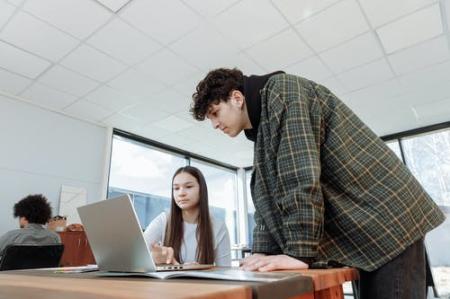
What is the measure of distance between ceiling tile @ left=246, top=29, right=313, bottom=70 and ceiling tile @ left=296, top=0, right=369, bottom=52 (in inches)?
3.5

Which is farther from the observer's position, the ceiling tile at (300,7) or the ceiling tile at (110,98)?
the ceiling tile at (110,98)

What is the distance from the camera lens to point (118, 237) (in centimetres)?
85

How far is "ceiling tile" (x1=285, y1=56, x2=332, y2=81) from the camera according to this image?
307 centimetres

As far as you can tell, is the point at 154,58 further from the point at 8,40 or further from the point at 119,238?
the point at 119,238

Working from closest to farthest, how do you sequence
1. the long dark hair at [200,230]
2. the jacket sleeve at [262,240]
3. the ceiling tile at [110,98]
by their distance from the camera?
1. the jacket sleeve at [262,240]
2. the long dark hair at [200,230]
3. the ceiling tile at [110,98]

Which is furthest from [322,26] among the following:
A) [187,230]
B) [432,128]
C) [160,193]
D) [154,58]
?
[160,193]

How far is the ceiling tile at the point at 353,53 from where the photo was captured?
9.17 ft

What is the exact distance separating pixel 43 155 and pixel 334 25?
11.3 ft

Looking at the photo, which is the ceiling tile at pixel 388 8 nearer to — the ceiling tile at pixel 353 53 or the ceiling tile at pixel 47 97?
the ceiling tile at pixel 353 53

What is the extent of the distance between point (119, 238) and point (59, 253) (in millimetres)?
1732

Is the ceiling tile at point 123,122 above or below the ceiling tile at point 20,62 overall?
below

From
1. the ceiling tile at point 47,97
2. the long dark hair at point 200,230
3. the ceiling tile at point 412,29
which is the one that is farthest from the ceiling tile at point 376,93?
the ceiling tile at point 47,97

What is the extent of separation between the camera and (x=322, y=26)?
8.46 ft

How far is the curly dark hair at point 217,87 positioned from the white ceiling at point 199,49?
141 centimetres
